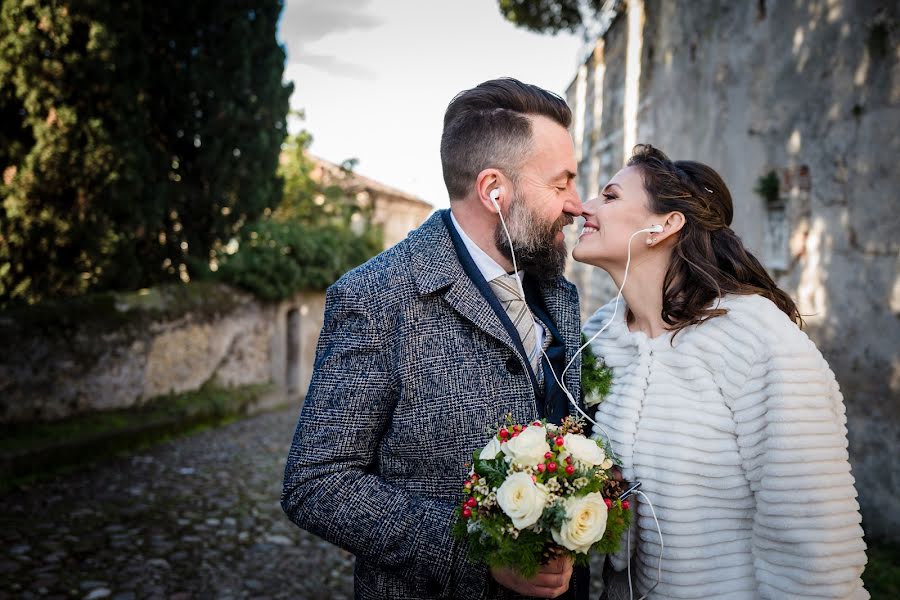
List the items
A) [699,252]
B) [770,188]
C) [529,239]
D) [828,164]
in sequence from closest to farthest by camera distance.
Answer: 1. [529,239]
2. [699,252]
3. [828,164]
4. [770,188]

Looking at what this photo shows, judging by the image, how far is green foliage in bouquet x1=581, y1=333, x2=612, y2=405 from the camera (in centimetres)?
244

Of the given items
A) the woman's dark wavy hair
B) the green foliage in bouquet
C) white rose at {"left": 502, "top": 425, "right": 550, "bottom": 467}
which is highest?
the woman's dark wavy hair

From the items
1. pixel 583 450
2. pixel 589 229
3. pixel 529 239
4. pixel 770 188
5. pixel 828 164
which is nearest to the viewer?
pixel 583 450

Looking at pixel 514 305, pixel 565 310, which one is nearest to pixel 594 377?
pixel 565 310

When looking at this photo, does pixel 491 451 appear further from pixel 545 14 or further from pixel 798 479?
pixel 545 14

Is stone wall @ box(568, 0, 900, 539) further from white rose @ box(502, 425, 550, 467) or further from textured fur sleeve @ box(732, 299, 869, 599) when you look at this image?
white rose @ box(502, 425, 550, 467)

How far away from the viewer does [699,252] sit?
2529 mm

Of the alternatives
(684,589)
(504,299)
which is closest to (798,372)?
(684,589)

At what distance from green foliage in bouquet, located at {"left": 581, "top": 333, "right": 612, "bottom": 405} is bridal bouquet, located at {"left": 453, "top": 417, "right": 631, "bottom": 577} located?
665mm

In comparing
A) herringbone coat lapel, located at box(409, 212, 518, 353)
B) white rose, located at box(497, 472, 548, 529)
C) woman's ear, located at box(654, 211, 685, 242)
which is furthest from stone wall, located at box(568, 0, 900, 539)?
white rose, located at box(497, 472, 548, 529)

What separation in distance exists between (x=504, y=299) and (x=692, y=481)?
0.89m

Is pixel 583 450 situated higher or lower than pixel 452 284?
lower

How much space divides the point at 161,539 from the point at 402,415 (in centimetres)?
365

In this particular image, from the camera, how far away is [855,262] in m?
4.50
